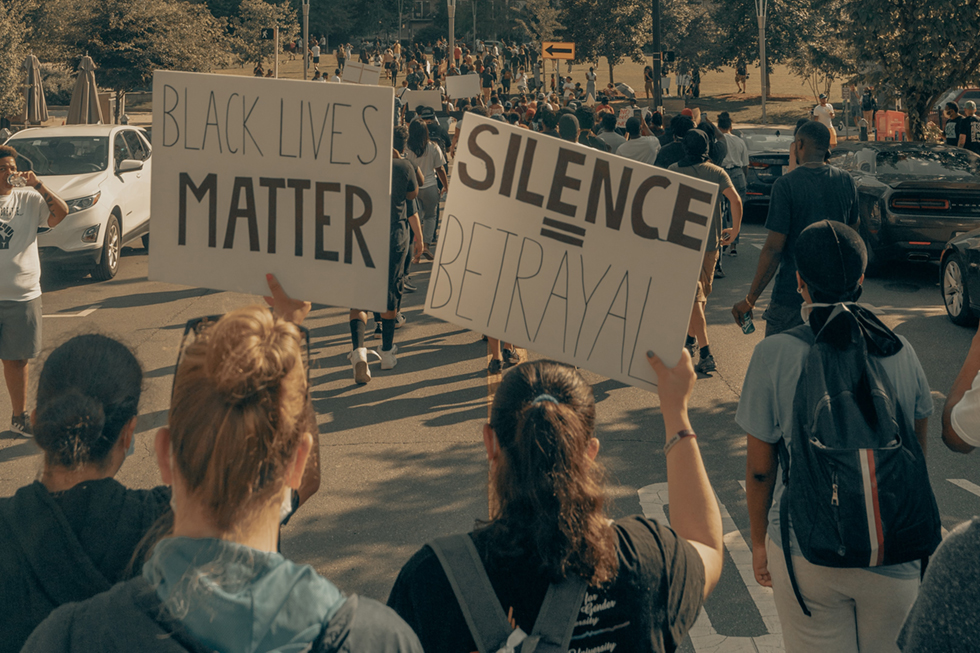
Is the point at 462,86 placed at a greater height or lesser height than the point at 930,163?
greater

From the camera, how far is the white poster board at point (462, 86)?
23203 millimetres

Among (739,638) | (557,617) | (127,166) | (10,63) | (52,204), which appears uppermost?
(10,63)

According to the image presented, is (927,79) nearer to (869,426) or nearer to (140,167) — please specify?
(140,167)

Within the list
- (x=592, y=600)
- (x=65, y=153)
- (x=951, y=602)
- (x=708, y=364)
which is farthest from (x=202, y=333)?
(x=65, y=153)

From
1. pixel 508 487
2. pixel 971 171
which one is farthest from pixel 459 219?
pixel 971 171

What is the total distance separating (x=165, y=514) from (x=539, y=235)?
3.98 feet

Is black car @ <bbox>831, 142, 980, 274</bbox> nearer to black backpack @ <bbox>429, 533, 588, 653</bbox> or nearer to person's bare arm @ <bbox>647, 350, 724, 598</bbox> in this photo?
person's bare arm @ <bbox>647, 350, 724, 598</bbox>

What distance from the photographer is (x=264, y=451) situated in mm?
1697

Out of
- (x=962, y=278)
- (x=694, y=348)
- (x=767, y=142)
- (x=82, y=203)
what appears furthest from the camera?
(x=767, y=142)

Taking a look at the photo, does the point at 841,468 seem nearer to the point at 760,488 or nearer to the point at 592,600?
the point at 760,488

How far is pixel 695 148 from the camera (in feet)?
26.8

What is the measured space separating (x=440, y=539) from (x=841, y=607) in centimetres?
146

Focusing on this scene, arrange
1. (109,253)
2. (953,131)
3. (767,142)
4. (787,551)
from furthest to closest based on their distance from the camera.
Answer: (953,131)
(767,142)
(109,253)
(787,551)

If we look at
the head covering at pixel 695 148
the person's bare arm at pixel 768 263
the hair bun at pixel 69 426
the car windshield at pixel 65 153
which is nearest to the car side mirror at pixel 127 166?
the car windshield at pixel 65 153
